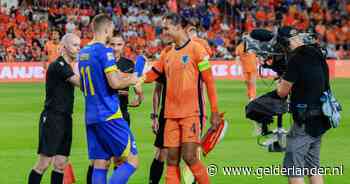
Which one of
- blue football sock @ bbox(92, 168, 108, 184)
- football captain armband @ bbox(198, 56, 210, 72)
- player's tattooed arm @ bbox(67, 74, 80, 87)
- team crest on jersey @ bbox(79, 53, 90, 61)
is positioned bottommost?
blue football sock @ bbox(92, 168, 108, 184)

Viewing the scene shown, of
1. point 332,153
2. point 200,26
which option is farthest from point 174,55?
point 200,26

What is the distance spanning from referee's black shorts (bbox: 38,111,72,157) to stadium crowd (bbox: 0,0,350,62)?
26.3 meters

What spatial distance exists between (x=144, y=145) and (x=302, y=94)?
743cm

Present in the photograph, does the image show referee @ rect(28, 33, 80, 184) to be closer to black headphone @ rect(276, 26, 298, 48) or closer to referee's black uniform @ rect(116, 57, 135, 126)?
referee's black uniform @ rect(116, 57, 135, 126)

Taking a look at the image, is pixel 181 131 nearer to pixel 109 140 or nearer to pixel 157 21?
pixel 109 140

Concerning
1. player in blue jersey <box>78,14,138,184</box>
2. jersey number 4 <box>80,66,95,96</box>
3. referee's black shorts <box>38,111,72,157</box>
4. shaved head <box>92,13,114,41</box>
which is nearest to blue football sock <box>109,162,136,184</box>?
player in blue jersey <box>78,14,138,184</box>

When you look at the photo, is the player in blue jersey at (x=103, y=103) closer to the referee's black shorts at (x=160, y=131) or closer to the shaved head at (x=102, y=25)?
the shaved head at (x=102, y=25)

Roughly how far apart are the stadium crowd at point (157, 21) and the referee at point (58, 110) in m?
26.2

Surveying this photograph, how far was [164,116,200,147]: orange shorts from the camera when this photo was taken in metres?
10.5

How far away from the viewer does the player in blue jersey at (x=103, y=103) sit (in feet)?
32.3

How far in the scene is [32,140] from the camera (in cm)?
1755

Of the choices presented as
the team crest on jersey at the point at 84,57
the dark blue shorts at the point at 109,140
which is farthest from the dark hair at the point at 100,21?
the dark blue shorts at the point at 109,140

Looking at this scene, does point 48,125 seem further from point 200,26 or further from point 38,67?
point 200,26

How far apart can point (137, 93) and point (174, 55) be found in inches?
44.5
